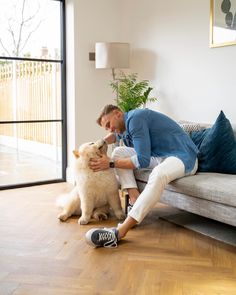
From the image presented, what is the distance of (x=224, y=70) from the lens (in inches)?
134

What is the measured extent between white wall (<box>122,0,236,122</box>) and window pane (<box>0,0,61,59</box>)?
34.8 inches

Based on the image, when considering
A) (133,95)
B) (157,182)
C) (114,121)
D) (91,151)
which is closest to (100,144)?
(91,151)

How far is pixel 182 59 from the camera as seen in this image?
380 cm

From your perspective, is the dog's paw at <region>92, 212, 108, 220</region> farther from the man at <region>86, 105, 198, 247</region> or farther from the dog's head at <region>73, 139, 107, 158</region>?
the dog's head at <region>73, 139, 107, 158</region>

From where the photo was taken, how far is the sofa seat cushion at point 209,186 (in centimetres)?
224

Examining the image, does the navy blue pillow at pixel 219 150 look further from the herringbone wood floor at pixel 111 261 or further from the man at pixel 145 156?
the herringbone wood floor at pixel 111 261

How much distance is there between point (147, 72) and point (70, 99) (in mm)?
936

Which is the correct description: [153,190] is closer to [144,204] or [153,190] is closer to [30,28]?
[144,204]

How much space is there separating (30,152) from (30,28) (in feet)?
4.57

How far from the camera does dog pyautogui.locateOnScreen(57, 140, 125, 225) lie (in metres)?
2.77

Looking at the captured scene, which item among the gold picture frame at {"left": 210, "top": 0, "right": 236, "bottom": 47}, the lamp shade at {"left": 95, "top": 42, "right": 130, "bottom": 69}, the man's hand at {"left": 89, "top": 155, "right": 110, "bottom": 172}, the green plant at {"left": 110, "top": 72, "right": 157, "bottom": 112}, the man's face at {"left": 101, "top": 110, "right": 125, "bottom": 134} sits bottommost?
the man's hand at {"left": 89, "top": 155, "right": 110, "bottom": 172}

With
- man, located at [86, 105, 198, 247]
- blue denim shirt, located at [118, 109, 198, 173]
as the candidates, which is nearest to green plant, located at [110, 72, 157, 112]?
man, located at [86, 105, 198, 247]

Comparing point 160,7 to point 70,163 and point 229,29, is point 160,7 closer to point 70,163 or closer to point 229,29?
point 229,29

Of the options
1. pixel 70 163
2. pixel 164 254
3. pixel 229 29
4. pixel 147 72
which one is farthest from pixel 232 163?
pixel 70 163
